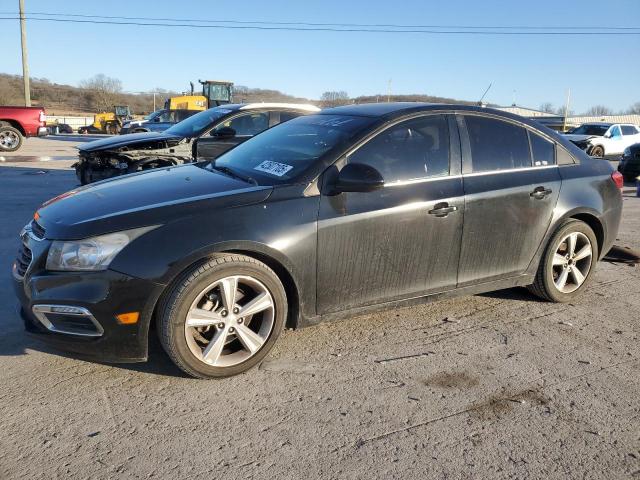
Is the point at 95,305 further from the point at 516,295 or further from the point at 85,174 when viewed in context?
the point at 85,174

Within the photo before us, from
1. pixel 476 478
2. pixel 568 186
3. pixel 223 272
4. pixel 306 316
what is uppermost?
pixel 568 186

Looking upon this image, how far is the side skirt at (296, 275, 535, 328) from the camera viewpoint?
3.48m

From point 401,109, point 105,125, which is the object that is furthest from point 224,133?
point 105,125

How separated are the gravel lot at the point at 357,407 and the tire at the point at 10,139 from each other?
13.9 meters

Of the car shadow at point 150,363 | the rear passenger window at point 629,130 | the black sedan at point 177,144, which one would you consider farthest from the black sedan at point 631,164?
the car shadow at point 150,363

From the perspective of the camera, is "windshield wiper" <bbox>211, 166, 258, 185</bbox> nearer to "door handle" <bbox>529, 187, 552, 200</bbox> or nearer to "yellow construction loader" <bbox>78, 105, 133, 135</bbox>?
"door handle" <bbox>529, 187, 552, 200</bbox>

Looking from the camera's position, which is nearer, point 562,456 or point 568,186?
point 562,456

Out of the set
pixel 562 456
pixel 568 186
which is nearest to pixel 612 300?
pixel 568 186

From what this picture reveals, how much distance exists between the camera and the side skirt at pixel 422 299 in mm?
3480

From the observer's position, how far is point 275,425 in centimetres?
274

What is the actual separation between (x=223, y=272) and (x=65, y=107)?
10414 centimetres

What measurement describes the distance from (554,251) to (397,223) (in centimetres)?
166

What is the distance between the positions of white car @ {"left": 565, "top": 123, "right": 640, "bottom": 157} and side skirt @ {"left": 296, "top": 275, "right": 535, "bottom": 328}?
19.0 m

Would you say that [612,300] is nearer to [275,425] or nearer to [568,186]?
[568,186]
